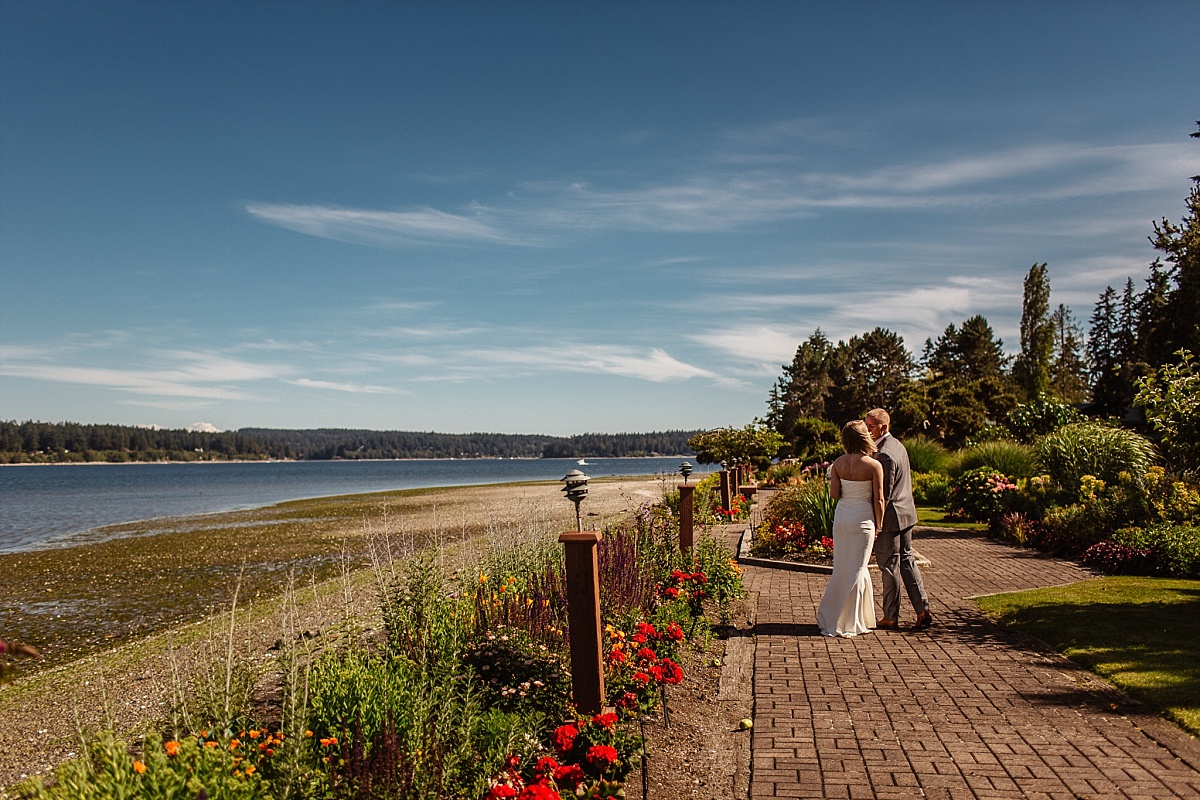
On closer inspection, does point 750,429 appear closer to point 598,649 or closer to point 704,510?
point 704,510

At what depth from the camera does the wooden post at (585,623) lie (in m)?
4.87

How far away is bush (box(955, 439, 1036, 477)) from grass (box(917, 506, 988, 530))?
5.32ft

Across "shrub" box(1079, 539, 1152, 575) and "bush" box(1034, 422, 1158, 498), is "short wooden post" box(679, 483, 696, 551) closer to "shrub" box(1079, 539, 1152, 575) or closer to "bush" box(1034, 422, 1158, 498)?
"shrub" box(1079, 539, 1152, 575)

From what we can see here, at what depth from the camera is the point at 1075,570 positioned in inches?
423

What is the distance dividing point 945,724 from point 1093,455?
38.5ft

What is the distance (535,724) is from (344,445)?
661 feet

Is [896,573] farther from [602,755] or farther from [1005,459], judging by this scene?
[1005,459]

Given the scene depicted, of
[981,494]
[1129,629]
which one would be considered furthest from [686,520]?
[981,494]

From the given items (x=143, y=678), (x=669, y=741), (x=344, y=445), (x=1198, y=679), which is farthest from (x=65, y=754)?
(x=344, y=445)

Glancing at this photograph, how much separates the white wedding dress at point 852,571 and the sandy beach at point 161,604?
3828mm

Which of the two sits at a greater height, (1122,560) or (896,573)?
(896,573)

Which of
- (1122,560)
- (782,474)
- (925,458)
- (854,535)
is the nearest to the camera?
(854,535)

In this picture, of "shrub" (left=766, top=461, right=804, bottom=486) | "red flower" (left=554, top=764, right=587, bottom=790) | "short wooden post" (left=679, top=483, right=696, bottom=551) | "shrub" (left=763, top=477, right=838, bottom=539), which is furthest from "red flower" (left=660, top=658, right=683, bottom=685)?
"shrub" (left=766, top=461, right=804, bottom=486)

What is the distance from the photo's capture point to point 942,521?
55.2ft
